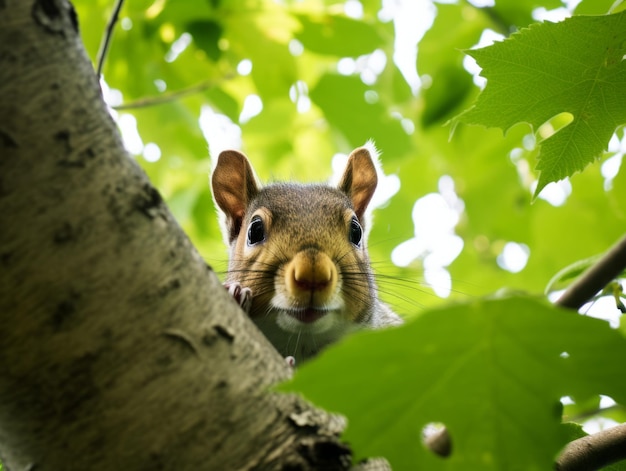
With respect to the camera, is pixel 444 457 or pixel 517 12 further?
pixel 517 12

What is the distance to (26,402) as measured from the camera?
1.14 metres

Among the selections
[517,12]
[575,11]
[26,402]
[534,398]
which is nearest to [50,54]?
[26,402]

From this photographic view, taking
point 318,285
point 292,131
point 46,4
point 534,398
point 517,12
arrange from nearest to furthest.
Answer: point 534,398
point 46,4
point 318,285
point 517,12
point 292,131

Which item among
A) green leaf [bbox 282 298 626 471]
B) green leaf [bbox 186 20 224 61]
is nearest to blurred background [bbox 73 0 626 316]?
green leaf [bbox 186 20 224 61]

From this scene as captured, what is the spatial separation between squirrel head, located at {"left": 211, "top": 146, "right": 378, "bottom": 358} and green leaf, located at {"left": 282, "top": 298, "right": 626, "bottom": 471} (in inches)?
45.7

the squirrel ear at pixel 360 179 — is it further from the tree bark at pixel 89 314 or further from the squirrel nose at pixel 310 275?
the tree bark at pixel 89 314

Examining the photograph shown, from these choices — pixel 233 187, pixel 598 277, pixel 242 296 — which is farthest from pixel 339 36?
pixel 598 277

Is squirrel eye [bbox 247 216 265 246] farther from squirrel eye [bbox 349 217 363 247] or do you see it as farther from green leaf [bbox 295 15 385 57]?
green leaf [bbox 295 15 385 57]

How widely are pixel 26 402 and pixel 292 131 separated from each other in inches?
142

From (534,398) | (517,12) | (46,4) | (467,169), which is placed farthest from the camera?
(467,169)

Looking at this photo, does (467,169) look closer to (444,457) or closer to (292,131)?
(292,131)

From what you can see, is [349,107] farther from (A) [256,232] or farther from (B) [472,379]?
(B) [472,379]

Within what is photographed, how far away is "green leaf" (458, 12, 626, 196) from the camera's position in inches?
61.2

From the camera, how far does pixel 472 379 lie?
106 centimetres
